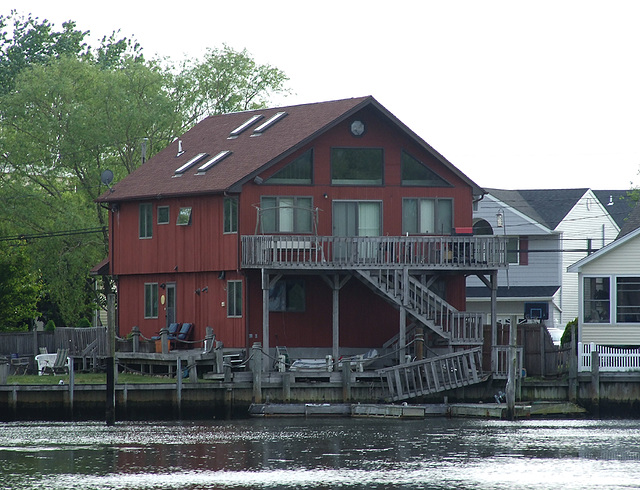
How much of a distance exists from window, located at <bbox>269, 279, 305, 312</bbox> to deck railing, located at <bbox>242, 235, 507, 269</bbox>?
6.29 feet

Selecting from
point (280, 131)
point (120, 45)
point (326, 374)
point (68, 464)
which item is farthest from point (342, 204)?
point (120, 45)

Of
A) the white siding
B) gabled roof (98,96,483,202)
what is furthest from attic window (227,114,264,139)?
the white siding

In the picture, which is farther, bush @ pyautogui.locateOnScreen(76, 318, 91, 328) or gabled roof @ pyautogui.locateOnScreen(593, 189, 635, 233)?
gabled roof @ pyautogui.locateOnScreen(593, 189, 635, 233)

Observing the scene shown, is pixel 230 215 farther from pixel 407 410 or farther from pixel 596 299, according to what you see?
pixel 596 299

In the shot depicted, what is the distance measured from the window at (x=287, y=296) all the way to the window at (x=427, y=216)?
456 cm

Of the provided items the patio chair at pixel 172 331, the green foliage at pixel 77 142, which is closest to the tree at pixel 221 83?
the green foliage at pixel 77 142

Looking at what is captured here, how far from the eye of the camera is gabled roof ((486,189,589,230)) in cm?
7069

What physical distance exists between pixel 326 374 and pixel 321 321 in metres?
5.11

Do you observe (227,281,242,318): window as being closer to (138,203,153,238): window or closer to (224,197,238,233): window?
(224,197,238,233): window

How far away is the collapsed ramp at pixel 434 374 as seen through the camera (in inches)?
1875

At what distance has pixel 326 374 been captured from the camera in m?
48.0

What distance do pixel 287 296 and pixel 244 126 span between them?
8.78 m

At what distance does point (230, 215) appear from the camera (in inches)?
2062

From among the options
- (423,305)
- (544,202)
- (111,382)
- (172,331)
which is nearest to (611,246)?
(423,305)
